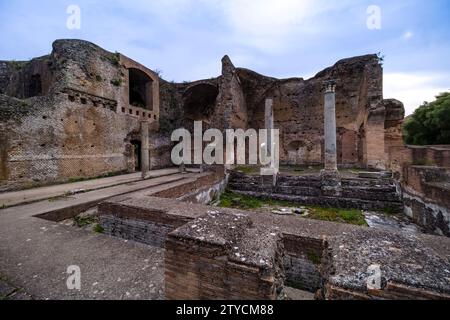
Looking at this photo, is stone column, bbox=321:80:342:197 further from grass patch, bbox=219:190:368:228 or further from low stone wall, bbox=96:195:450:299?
low stone wall, bbox=96:195:450:299

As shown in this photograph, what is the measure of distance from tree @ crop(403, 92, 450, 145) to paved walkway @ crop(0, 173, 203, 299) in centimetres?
2759

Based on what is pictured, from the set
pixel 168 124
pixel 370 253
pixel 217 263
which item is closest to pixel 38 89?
pixel 168 124

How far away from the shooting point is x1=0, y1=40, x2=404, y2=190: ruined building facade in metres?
8.74

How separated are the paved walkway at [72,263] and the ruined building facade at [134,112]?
6072 millimetres

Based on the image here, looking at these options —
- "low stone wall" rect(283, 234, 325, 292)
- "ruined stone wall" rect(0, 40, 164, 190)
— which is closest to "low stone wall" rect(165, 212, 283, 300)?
"low stone wall" rect(283, 234, 325, 292)

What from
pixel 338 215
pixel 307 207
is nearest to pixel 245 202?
pixel 307 207

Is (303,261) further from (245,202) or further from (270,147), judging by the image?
(270,147)

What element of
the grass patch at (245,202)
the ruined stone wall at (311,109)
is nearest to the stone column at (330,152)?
the grass patch at (245,202)

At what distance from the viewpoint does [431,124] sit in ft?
69.6

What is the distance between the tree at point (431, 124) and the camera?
1973 cm

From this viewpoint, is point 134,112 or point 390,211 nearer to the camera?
point 390,211

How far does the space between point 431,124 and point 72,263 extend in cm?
2970

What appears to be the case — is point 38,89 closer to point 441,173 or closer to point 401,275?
point 401,275

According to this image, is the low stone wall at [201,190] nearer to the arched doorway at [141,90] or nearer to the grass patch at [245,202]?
the grass patch at [245,202]
